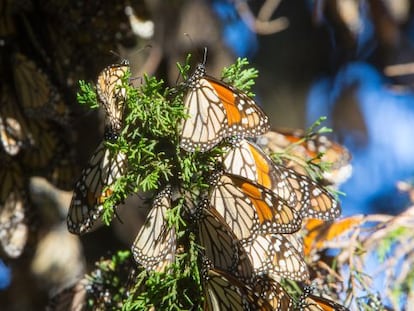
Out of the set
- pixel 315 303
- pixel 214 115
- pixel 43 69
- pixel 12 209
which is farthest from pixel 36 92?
pixel 315 303

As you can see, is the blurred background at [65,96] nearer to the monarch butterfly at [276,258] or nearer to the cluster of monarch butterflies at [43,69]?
Result: the cluster of monarch butterflies at [43,69]

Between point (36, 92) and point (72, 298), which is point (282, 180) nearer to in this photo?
point (72, 298)

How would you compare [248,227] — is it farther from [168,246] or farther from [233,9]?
[233,9]

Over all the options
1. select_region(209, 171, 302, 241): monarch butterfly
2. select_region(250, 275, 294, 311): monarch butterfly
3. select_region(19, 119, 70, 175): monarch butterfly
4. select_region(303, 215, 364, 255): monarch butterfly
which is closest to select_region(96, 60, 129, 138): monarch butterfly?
select_region(209, 171, 302, 241): monarch butterfly

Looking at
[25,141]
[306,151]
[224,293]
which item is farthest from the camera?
[25,141]

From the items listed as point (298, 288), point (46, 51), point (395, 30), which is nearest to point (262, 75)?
point (395, 30)
